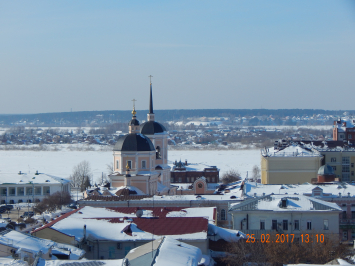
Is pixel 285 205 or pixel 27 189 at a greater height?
pixel 285 205

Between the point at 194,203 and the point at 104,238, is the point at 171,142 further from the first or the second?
the point at 104,238

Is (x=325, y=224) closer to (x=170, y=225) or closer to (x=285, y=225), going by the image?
(x=285, y=225)

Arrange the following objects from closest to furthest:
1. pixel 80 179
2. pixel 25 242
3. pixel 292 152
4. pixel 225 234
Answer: pixel 25 242, pixel 225 234, pixel 292 152, pixel 80 179

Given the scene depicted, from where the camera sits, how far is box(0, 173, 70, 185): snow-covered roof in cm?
4984

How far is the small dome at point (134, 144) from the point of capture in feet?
134

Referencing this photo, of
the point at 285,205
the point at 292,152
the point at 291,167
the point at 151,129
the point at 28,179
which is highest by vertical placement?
the point at 151,129

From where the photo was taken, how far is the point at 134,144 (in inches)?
1613

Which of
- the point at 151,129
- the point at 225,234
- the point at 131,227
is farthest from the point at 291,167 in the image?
the point at 131,227

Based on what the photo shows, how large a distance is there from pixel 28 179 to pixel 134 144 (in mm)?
13463

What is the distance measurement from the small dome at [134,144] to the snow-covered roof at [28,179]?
33.9ft
